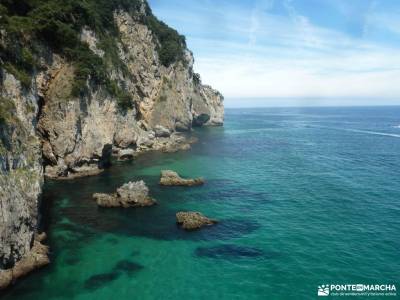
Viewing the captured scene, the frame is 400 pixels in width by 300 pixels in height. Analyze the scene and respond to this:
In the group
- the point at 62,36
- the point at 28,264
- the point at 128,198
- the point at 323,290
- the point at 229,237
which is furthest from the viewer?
the point at 62,36

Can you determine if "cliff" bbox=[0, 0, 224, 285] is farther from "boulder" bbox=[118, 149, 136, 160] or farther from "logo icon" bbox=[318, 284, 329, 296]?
"logo icon" bbox=[318, 284, 329, 296]

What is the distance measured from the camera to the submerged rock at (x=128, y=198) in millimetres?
47906

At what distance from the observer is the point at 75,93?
190 feet

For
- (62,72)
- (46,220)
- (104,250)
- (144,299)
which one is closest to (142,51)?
(62,72)

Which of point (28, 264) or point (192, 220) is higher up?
point (192, 220)

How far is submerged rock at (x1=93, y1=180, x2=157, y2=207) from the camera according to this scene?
47906 millimetres

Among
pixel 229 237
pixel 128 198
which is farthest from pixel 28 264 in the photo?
pixel 229 237

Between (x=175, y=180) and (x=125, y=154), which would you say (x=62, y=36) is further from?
(x=175, y=180)

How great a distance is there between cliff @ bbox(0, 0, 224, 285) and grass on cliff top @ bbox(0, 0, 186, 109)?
0.16 m

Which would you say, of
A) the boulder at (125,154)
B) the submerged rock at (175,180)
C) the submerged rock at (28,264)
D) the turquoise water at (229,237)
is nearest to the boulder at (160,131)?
the boulder at (125,154)

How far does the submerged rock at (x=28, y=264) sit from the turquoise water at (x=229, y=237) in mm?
673

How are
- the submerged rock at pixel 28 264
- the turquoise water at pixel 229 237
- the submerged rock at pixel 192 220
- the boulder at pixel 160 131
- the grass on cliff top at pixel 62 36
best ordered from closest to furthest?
1. the submerged rock at pixel 28 264
2. the turquoise water at pixel 229 237
3. the grass on cliff top at pixel 62 36
4. the submerged rock at pixel 192 220
5. the boulder at pixel 160 131

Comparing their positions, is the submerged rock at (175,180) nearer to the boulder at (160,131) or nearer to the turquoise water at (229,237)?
the turquoise water at (229,237)

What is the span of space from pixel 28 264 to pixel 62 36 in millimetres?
38889
